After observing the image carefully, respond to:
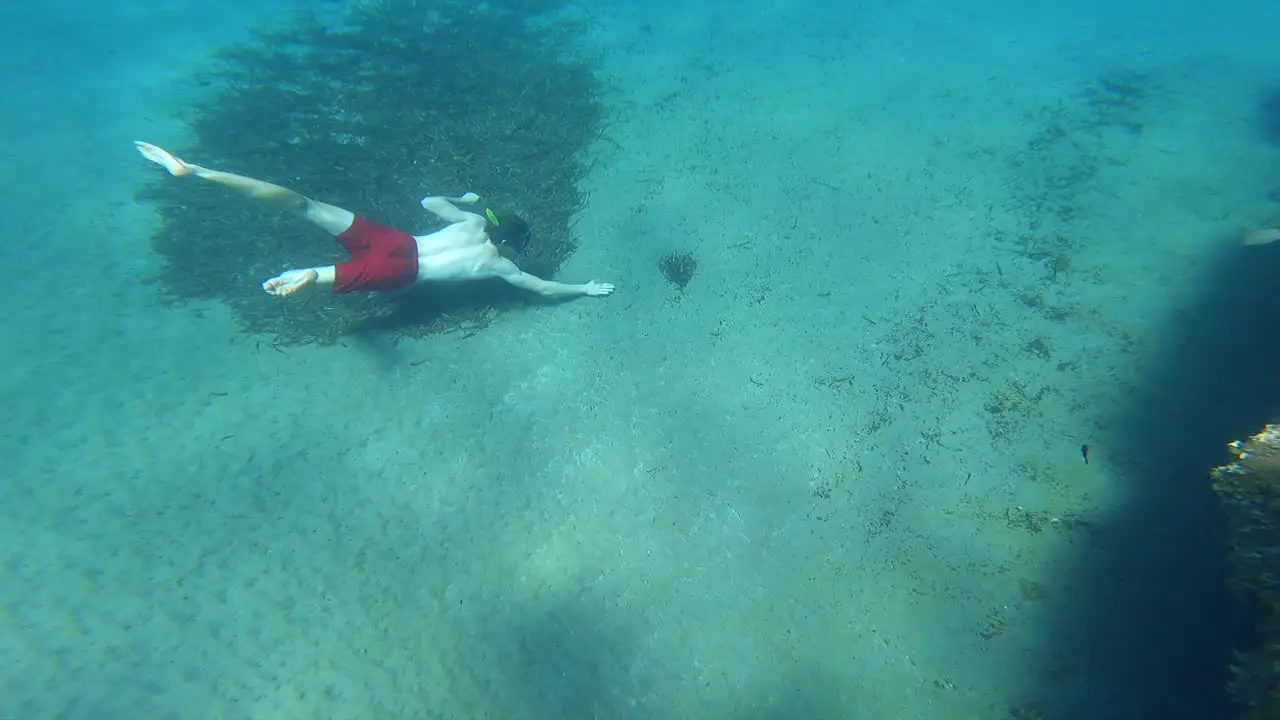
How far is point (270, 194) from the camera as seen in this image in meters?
5.89

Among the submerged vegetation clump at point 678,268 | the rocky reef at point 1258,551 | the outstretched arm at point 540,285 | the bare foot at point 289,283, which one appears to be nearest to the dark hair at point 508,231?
the outstretched arm at point 540,285

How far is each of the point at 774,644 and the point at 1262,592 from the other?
12.0ft

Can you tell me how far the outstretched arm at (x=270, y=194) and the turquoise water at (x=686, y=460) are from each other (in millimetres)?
1644

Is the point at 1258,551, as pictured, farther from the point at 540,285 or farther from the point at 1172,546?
the point at 540,285

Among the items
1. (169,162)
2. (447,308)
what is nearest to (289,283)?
(447,308)

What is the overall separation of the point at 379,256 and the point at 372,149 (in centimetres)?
433

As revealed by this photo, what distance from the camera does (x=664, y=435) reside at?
6.34 metres

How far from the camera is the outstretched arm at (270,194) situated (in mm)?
5805

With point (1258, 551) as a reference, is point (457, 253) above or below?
above

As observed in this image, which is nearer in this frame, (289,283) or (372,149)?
(289,283)

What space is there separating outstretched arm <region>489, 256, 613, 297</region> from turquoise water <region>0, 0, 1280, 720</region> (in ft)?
1.03

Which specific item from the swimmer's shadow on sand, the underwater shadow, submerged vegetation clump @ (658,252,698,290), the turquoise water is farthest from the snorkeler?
the underwater shadow

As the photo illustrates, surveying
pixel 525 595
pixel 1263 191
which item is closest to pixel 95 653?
pixel 525 595

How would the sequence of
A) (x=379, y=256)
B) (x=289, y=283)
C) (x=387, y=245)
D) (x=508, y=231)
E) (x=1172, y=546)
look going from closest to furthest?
(x=289, y=283), (x=1172, y=546), (x=379, y=256), (x=387, y=245), (x=508, y=231)
